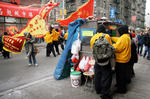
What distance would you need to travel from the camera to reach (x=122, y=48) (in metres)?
3.67

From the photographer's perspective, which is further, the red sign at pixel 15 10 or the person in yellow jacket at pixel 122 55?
the red sign at pixel 15 10

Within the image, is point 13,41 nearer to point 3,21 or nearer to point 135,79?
point 135,79

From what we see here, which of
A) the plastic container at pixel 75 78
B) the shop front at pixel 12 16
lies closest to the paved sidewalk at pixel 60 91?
the plastic container at pixel 75 78

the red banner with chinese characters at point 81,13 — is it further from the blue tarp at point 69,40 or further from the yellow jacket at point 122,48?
the yellow jacket at point 122,48

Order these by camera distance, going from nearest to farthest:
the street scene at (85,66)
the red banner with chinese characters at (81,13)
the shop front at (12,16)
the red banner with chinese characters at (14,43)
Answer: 1. the street scene at (85,66)
2. the red banner with chinese characters at (81,13)
3. the red banner with chinese characters at (14,43)
4. the shop front at (12,16)

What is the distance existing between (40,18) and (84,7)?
279cm

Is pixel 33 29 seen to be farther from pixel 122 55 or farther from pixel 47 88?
pixel 122 55

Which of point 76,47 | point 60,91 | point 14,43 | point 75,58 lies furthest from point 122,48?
point 14,43

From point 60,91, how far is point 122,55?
2170 millimetres

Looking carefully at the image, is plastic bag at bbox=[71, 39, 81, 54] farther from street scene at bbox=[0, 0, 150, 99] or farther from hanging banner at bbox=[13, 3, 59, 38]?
hanging banner at bbox=[13, 3, 59, 38]

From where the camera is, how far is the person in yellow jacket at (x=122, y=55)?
3.67m

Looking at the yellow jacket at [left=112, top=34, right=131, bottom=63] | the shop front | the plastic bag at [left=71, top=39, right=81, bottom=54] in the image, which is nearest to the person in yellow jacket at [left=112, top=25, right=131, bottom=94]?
A: the yellow jacket at [left=112, top=34, right=131, bottom=63]

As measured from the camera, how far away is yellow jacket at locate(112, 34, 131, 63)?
12.0 feet

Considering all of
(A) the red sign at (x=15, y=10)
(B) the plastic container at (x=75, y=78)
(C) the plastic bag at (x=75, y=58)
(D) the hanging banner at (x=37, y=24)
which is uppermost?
(A) the red sign at (x=15, y=10)
